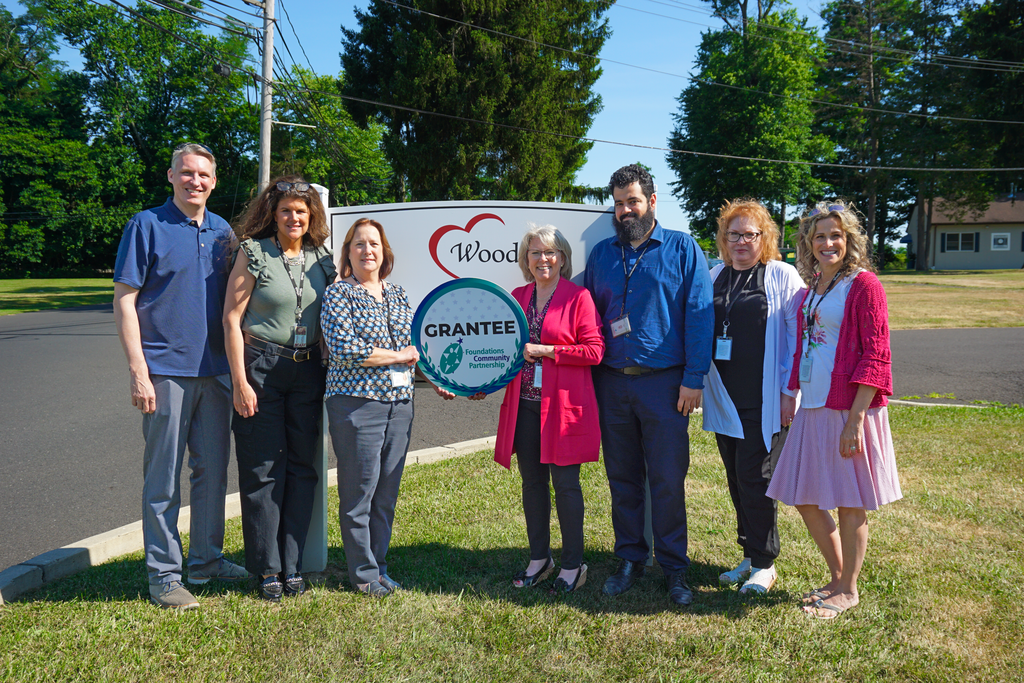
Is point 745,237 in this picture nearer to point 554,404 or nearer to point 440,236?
point 554,404

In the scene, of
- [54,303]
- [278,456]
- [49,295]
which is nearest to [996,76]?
[278,456]

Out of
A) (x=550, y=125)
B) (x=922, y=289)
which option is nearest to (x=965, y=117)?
(x=922, y=289)

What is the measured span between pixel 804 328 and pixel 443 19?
16.4m

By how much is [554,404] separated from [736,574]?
142 centimetres

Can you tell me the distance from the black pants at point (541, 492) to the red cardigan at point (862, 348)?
1.33 meters

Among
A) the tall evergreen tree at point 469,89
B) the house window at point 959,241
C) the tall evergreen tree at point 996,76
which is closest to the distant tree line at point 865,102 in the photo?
the tall evergreen tree at point 996,76

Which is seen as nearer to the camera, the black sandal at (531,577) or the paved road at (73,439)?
the black sandal at (531,577)

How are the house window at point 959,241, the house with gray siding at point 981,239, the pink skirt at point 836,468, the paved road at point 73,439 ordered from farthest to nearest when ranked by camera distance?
the house window at point 959,241, the house with gray siding at point 981,239, the paved road at point 73,439, the pink skirt at point 836,468

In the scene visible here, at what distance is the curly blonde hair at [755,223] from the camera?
3.52 metres

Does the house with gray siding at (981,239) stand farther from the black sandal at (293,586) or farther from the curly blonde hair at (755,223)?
the black sandal at (293,586)

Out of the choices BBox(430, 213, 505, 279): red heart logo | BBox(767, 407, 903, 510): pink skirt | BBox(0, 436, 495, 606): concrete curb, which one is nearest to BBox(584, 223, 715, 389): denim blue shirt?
BBox(767, 407, 903, 510): pink skirt

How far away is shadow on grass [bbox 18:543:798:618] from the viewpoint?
338 centimetres

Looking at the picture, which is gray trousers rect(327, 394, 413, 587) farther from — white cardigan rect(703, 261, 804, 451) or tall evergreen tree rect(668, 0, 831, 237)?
tall evergreen tree rect(668, 0, 831, 237)

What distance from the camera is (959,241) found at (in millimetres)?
41906
